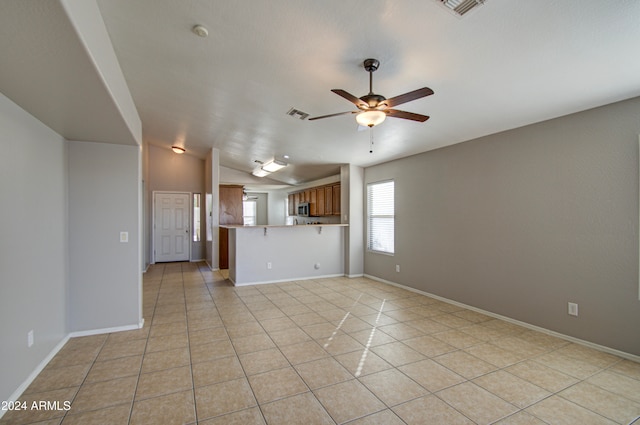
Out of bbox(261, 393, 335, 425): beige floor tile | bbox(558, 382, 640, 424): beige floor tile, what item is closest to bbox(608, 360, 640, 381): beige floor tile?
bbox(558, 382, 640, 424): beige floor tile

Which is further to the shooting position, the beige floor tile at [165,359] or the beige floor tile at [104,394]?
the beige floor tile at [165,359]

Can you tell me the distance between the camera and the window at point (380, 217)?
5.81m

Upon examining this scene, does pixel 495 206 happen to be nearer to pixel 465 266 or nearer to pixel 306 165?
pixel 465 266

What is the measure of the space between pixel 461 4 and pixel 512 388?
2.68 m

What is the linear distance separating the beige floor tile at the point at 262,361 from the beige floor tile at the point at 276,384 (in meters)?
0.08

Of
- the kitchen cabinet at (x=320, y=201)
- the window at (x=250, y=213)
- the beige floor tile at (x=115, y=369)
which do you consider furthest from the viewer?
the window at (x=250, y=213)

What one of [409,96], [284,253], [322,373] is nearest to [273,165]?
[284,253]

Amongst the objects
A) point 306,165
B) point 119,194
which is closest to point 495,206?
point 306,165

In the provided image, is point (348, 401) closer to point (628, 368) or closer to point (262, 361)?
point (262, 361)

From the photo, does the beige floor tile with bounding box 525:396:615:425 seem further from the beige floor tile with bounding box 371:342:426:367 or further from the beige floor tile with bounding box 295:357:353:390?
the beige floor tile with bounding box 295:357:353:390

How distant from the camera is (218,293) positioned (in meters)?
5.08

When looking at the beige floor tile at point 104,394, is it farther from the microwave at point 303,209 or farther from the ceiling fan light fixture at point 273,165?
the microwave at point 303,209

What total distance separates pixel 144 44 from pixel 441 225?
14.1 ft

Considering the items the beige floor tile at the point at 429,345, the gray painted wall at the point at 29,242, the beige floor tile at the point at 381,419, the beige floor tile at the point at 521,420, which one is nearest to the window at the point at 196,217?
the gray painted wall at the point at 29,242
